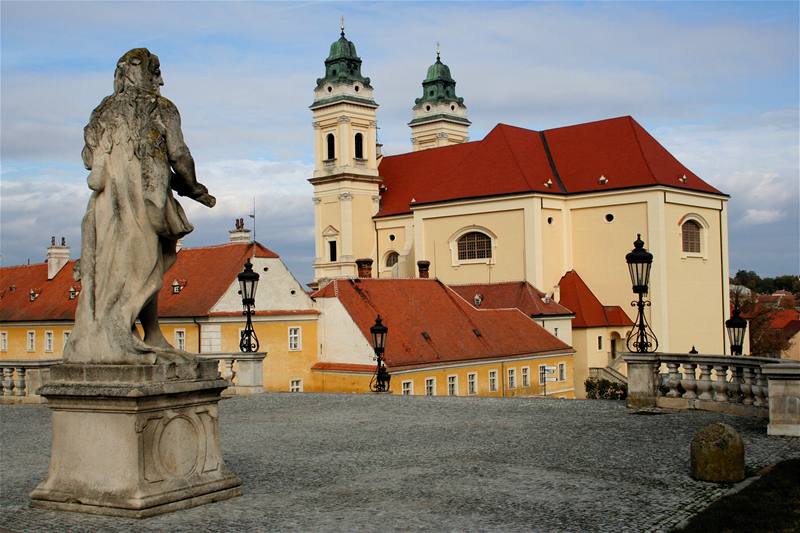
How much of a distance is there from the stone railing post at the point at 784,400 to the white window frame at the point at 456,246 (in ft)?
154

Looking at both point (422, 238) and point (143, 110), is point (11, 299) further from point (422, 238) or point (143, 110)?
point (143, 110)

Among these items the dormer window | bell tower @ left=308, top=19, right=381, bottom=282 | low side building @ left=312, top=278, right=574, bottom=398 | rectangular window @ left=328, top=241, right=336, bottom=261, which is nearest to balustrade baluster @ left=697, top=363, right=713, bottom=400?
low side building @ left=312, top=278, right=574, bottom=398

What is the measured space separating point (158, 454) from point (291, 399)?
35.8ft

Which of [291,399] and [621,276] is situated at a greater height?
[621,276]

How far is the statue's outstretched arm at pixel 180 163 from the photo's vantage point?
797 cm

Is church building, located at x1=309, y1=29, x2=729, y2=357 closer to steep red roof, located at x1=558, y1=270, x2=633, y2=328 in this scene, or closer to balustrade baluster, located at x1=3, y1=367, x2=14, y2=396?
steep red roof, located at x1=558, y1=270, x2=633, y2=328


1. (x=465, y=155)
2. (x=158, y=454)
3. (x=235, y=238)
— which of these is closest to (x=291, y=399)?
(x=158, y=454)

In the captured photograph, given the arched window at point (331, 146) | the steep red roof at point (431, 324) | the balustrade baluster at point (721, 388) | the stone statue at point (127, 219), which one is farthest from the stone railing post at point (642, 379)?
the arched window at point (331, 146)

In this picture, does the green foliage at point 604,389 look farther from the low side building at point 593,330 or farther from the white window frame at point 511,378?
the white window frame at point 511,378

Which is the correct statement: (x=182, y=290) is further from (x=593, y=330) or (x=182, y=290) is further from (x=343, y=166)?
(x=343, y=166)

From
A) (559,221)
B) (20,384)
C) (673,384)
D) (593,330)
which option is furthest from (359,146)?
(673,384)

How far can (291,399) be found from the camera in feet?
60.3

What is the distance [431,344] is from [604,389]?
40.5ft

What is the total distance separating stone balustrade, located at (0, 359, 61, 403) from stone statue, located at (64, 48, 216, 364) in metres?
10.9
